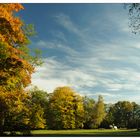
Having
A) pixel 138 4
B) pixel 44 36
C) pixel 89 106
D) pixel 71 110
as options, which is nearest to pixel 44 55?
pixel 44 36

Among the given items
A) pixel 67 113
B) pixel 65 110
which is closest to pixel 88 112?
pixel 67 113

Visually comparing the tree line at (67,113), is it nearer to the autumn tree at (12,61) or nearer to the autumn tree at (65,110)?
the autumn tree at (65,110)

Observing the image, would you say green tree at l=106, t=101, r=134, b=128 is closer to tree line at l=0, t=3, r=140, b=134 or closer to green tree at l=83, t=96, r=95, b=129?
tree line at l=0, t=3, r=140, b=134

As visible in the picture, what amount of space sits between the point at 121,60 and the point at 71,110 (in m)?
17.8

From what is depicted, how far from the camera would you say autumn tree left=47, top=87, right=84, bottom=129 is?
32.9 m

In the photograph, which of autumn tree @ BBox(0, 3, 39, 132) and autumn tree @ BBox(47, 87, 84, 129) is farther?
autumn tree @ BBox(47, 87, 84, 129)

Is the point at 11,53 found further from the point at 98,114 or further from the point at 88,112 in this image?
the point at 98,114

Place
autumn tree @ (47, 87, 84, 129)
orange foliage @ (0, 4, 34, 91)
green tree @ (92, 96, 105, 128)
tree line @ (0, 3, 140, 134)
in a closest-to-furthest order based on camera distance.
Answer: orange foliage @ (0, 4, 34, 91) < tree line @ (0, 3, 140, 134) < autumn tree @ (47, 87, 84, 129) < green tree @ (92, 96, 105, 128)

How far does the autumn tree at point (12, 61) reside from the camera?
16.8 m

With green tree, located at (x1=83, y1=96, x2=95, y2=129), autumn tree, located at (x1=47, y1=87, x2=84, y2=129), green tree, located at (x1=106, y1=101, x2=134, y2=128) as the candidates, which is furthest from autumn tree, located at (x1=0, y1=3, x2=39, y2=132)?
green tree, located at (x1=106, y1=101, x2=134, y2=128)

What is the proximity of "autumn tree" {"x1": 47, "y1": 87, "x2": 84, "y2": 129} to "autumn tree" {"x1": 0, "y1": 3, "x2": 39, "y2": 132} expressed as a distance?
12.8 meters

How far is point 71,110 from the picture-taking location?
3819 cm

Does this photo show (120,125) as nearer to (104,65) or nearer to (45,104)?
(45,104)

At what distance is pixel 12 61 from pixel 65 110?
2010 cm
